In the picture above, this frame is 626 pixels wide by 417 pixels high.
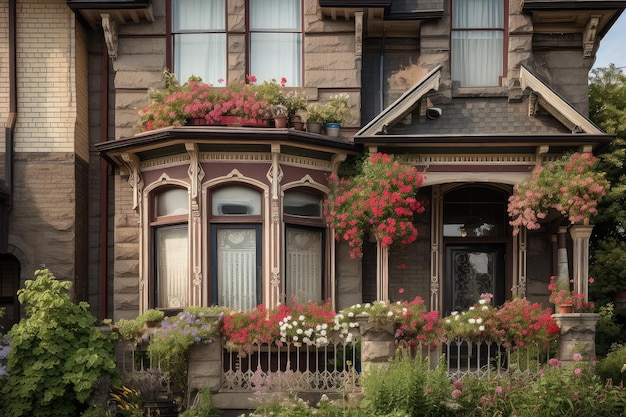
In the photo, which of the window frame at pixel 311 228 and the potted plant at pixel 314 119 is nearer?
the window frame at pixel 311 228

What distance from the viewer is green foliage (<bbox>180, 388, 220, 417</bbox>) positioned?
1193 centimetres

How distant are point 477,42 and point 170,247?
658cm

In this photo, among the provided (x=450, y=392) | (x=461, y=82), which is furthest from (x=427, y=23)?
(x=450, y=392)

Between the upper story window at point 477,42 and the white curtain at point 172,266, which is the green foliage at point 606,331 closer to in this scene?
the upper story window at point 477,42

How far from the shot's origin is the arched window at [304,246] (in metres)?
15.0

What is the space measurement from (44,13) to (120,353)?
6.63 metres

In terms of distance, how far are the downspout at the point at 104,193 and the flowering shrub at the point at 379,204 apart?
4.20m

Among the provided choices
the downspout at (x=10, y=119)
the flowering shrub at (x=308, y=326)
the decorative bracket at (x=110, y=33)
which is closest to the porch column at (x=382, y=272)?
the flowering shrub at (x=308, y=326)

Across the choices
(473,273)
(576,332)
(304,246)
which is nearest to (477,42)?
(473,273)

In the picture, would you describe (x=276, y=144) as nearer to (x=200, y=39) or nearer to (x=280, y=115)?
(x=280, y=115)

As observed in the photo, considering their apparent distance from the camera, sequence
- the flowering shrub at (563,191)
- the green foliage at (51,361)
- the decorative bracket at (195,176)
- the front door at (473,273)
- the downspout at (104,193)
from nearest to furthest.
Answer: the green foliage at (51,361) < the flowering shrub at (563,191) < the decorative bracket at (195,176) < the downspout at (104,193) < the front door at (473,273)

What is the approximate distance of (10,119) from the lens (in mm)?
15727

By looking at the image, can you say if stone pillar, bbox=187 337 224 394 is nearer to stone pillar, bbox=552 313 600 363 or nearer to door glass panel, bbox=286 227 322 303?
door glass panel, bbox=286 227 322 303

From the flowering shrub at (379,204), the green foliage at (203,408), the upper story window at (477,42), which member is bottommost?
the green foliage at (203,408)
